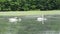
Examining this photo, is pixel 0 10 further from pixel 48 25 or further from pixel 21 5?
pixel 48 25

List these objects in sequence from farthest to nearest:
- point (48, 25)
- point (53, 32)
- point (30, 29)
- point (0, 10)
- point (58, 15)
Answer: point (0, 10), point (58, 15), point (48, 25), point (30, 29), point (53, 32)

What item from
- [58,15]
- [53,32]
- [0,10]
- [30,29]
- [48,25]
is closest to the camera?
[53,32]

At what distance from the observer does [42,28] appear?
8266 millimetres

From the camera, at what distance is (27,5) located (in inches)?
504

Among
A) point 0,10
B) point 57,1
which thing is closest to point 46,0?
point 57,1

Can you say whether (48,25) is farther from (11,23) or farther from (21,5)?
(21,5)

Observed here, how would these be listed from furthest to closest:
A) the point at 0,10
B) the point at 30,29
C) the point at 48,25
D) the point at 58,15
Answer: the point at 0,10 < the point at 58,15 < the point at 48,25 < the point at 30,29

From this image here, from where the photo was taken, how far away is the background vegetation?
12.8m

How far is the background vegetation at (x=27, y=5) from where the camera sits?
12789 mm

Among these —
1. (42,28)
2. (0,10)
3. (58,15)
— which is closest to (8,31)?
(42,28)

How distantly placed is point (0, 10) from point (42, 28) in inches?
197

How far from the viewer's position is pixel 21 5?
506 inches

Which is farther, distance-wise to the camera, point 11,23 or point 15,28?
point 11,23

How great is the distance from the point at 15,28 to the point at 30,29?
58 centimetres
